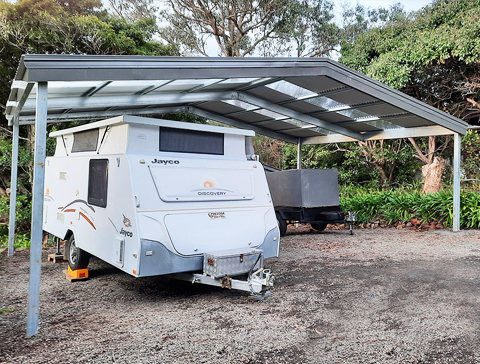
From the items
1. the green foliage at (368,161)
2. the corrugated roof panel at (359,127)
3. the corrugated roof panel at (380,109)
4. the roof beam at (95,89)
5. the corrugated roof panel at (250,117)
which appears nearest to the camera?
the roof beam at (95,89)

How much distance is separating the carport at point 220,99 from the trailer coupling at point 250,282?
1.93 meters

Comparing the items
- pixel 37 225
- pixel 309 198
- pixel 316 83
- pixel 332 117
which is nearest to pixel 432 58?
pixel 332 117

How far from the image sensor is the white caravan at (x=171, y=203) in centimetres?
496

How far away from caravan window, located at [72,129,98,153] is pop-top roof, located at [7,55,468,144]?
61cm

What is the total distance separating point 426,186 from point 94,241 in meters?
11.8

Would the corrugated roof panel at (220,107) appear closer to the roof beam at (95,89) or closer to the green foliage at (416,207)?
the roof beam at (95,89)

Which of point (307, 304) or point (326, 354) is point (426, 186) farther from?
point (326, 354)

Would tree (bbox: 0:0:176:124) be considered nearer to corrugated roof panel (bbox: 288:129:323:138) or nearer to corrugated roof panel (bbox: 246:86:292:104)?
corrugated roof panel (bbox: 288:129:323:138)

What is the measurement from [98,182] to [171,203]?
1.34m

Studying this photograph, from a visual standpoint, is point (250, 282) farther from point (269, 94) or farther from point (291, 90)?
point (269, 94)

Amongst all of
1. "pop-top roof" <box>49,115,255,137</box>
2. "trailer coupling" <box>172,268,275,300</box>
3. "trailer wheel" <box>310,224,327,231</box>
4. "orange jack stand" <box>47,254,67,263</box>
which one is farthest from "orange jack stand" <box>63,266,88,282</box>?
"trailer wheel" <box>310,224,327,231</box>

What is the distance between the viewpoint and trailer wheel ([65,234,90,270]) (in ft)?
21.0

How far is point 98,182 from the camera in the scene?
19.0 feet

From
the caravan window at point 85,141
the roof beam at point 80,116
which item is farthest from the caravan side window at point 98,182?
the roof beam at point 80,116
